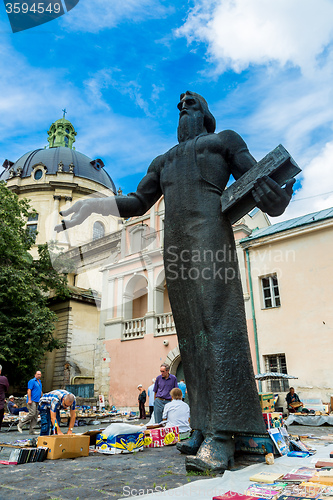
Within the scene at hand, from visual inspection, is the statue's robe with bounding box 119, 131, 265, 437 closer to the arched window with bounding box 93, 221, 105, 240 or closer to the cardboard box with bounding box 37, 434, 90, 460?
the cardboard box with bounding box 37, 434, 90, 460

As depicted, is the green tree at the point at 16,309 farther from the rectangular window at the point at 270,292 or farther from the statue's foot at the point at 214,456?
the statue's foot at the point at 214,456

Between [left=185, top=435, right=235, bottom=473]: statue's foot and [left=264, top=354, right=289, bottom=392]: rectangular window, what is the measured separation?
12766mm

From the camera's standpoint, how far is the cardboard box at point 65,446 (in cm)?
377

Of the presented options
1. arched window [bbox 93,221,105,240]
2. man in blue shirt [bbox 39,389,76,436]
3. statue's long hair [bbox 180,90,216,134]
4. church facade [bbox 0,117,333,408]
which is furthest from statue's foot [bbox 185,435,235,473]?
arched window [bbox 93,221,105,240]

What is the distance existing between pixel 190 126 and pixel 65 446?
3.32m

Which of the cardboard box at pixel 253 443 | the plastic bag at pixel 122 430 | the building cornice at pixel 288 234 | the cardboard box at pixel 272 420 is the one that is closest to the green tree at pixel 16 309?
the building cornice at pixel 288 234

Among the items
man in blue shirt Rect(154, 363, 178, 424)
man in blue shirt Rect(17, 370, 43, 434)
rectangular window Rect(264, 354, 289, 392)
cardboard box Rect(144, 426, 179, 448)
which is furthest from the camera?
rectangular window Rect(264, 354, 289, 392)

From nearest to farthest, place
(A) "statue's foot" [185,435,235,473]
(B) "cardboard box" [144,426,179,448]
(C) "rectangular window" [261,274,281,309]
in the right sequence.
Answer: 1. (A) "statue's foot" [185,435,235,473]
2. (B) "cardboard box" [144,426,179,448]
3. (C) "rectangular window" [261,274,281,309]

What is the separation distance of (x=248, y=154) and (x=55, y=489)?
2.78 meters

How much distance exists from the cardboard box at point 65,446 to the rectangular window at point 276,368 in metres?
11.9

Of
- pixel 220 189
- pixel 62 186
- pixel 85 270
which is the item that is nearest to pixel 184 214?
pixel 220 189

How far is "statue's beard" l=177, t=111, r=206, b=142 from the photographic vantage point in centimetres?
378

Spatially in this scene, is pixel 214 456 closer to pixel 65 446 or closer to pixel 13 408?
pixel 65 446

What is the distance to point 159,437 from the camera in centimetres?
473
